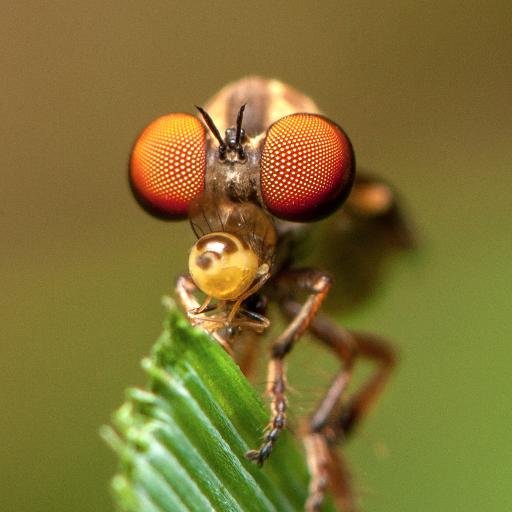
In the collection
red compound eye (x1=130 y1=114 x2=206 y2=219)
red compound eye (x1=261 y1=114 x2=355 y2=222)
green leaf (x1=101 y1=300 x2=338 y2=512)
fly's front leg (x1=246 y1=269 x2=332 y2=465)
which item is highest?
red compound eye (x1=130 y1=114 x2=206 y2=219)

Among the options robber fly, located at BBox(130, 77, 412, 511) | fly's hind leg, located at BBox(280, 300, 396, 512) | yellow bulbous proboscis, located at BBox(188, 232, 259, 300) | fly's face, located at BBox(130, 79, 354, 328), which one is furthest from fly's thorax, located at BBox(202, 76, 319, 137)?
yellow bulbous proboscis, located at BBox(188, 232, 259, 300)

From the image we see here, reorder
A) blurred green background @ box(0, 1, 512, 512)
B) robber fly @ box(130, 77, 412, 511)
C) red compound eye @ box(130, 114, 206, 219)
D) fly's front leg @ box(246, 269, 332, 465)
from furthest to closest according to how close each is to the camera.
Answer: blurred green background @ box(0, 1, 512, 512), red compound eye @ box(130, 114, 206, 219), robber fly @ box(130, 77, 412, 511), fly's front leg @ box(246, 269, 332, 465)

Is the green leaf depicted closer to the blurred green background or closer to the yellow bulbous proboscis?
the yellow bulbous proboscis

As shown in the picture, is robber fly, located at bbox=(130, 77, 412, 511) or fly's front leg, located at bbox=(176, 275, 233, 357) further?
fly's front leg, located at bbox=(176, 275, 233, 357)

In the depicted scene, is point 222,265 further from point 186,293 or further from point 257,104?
point 257,104

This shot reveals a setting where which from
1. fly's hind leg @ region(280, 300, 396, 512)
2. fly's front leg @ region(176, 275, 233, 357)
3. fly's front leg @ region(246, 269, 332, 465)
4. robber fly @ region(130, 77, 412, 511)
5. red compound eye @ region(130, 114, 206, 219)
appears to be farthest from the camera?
fly's hind leg @ region(280, 300, 396, 512)

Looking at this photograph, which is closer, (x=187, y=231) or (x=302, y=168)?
(x=302, y=168)

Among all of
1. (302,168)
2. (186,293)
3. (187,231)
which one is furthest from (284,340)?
(187,231)
